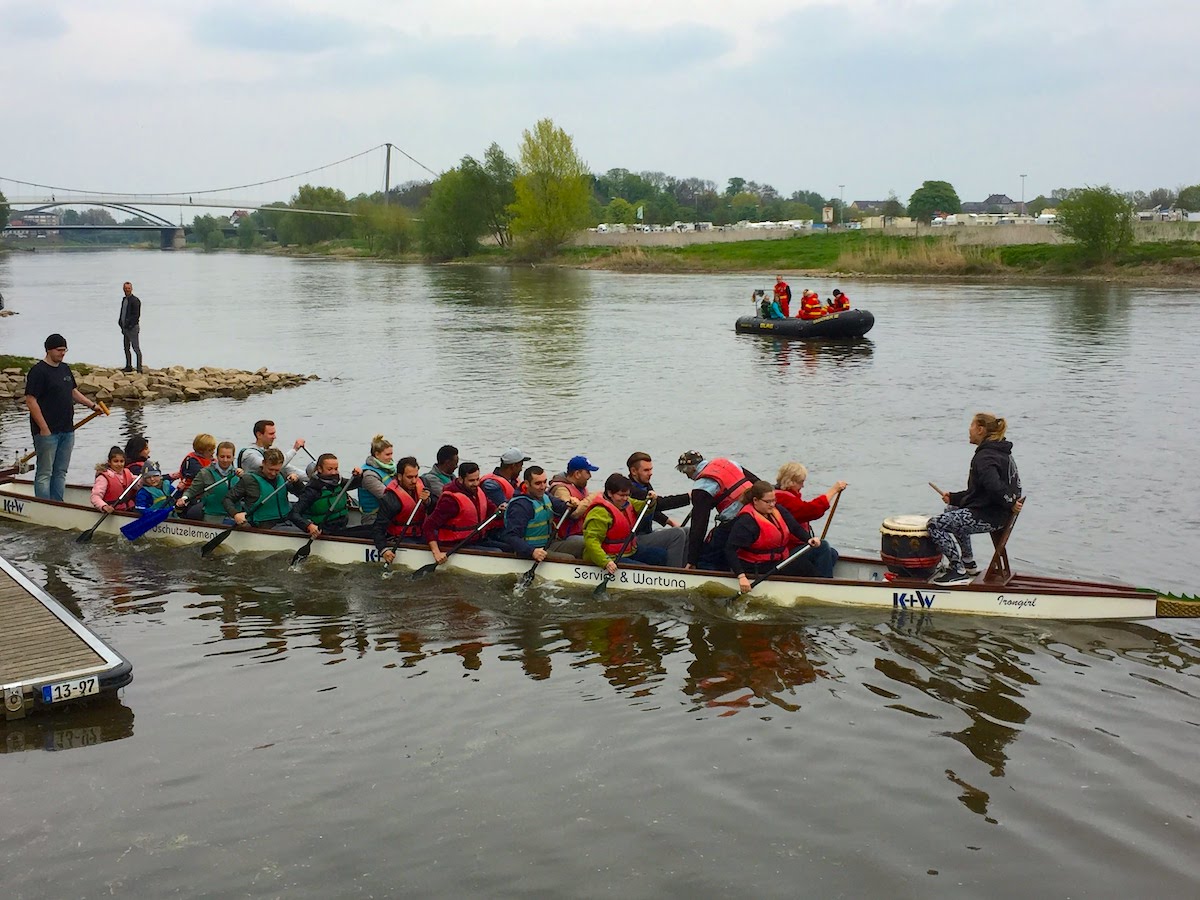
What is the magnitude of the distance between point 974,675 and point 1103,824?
2288 millimetres

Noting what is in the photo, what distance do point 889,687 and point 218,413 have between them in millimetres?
16504

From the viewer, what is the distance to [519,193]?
8444 centimetres

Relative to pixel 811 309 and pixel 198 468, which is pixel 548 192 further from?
pixel 198 468

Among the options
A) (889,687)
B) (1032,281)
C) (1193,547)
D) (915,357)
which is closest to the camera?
(889,687)

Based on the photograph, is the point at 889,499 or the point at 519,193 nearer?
the point at 889,499

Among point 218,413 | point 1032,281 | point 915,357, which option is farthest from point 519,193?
point 218,413

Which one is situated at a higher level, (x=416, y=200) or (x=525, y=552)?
(x=416, y=200)

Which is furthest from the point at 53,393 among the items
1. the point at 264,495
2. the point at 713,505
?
the point at 713,505

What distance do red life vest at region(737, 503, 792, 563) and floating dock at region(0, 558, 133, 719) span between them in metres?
4.93

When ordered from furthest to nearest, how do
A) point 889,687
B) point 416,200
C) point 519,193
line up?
point 416,200 < point 519,193 < point 889,687

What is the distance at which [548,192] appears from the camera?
8469 cm

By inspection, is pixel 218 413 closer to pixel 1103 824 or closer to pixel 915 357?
pixel 915 357

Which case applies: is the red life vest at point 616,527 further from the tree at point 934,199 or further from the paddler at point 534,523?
the tree at point 934,199

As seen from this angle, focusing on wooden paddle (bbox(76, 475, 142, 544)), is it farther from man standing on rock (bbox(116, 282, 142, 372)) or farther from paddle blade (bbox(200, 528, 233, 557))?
man standing on rock (bbox(116, 282, 142, 372))
